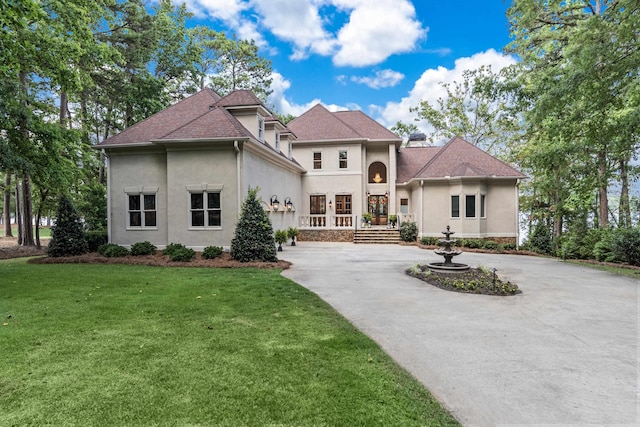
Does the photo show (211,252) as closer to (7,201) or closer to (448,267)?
(448,267)

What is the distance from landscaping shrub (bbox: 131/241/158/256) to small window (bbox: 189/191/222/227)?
1.79m

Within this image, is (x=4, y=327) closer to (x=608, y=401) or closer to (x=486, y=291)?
(x=608, y=401)

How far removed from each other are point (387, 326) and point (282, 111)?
3046 centimetres

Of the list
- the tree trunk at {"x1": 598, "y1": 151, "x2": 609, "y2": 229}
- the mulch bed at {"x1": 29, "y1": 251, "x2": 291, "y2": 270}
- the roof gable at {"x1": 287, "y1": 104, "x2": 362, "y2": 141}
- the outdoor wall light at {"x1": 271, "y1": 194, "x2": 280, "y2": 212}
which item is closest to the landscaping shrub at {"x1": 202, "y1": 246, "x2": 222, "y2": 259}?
the mulch bed at {"x1": 29, "y1": 251, "x2": 291, "y2": 270}

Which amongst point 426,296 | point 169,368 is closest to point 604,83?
point 426,296

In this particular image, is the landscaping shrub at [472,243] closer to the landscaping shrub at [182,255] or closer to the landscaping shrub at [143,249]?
the landscaping shrub at [182,255]

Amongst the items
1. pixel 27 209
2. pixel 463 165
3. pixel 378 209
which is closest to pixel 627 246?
pixel 463 165

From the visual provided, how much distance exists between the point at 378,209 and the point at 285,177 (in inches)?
315

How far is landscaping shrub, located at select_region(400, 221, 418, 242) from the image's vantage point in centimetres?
1997

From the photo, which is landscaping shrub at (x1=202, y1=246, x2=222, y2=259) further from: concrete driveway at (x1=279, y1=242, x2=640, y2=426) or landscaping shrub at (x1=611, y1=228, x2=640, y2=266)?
landscaping shrub at (x1=611, y1=228, x2=640, y2=266)

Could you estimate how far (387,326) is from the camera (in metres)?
5.31

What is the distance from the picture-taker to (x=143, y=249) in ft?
42.0

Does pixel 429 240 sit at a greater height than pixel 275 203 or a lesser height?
lesser

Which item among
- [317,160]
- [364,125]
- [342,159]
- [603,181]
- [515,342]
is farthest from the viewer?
[364,125]
